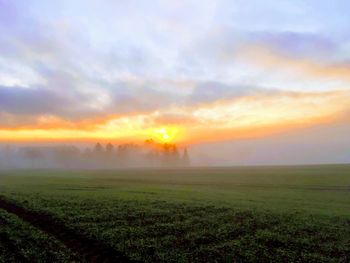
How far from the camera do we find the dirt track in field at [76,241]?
95.8 ft

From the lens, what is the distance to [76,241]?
3388cm

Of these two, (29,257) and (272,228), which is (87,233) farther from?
(272,228)

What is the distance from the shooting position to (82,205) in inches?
2201

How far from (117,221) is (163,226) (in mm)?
6173

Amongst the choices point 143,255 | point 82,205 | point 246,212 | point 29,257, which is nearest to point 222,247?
point 143,255

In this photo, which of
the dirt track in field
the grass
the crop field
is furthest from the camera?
the crop field

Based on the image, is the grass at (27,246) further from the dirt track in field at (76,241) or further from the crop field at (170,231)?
the dirt track in field at (76,241)

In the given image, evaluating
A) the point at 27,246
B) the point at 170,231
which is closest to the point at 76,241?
the point at 27,246

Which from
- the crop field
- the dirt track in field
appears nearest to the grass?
the crop field

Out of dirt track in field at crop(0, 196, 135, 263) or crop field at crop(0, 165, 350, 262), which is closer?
dirt track in field at crop(0, 196, 135, 263)

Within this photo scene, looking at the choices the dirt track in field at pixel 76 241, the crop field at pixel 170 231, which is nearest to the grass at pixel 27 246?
the crop field at pixel 170 231

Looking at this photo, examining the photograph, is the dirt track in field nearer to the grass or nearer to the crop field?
the crop field

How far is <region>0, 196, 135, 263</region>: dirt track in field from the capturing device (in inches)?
1149

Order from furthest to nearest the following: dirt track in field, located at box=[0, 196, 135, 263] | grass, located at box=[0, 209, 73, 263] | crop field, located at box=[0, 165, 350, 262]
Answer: crop field, located at box=[0, 165, 350, 262] → dirt track in field, located at box=[0, 196, 135, 263] → grass, located at box=[0, 209, 73, 263]
